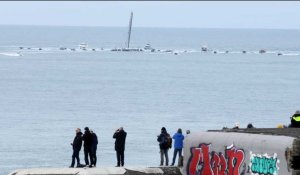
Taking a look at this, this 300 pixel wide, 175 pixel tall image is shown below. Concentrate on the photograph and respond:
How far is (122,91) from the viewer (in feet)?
394

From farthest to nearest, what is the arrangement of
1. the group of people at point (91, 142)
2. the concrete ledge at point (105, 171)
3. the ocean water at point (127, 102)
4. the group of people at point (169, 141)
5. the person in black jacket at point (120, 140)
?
the ocean water at point (127, 102)
the group of people at point (169, 141)
the person in black jacket at point (120, 140)
the group of people at point (91, 142)
the concrete ledge at point (105, 171)

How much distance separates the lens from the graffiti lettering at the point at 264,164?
26.8 metres

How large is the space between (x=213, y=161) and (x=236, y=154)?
1.21 metres

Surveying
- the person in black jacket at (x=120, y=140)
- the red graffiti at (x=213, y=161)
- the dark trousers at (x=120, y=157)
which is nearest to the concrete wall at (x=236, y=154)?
the red graffiti at (x=213, y=161)

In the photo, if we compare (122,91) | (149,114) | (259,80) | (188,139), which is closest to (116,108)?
(149,114)

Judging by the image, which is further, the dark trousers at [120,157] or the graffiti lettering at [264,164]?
the dark trousers at [120,157]

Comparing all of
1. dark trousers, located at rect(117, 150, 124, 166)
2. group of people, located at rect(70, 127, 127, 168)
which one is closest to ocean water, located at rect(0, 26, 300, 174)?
dark trousers, located at rect(117, 150, 124, 166)

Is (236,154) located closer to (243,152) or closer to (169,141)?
(243,152)

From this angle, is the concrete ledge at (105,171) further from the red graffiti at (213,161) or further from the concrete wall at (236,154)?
the red graffiti at (213,161)

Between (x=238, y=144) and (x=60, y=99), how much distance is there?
77333 mm

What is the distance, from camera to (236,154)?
2869cm

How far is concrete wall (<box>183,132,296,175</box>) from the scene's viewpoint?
26.7 metres

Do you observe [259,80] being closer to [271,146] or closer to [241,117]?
[241,117]

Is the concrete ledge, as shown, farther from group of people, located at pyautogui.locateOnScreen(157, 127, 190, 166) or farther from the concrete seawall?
group of people, located at pyautogui.locateOnScreen(157, 127, 190, 166)
